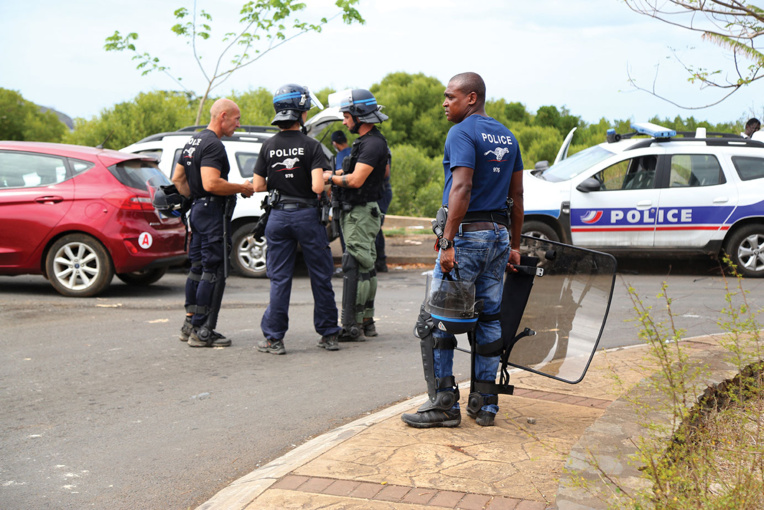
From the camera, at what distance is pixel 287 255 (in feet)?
22.9

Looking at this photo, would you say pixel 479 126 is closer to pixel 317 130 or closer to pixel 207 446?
pixel 207 446

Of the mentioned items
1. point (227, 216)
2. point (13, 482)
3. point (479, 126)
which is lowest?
point (13, 482)

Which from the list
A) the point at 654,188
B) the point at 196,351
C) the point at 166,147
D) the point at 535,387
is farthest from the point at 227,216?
the point at 654,188

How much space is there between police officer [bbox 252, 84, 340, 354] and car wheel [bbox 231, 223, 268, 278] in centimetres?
475

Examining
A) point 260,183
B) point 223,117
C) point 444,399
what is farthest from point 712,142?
point 444,399

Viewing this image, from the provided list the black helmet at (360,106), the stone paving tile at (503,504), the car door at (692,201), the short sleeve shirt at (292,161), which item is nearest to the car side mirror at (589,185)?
the car door at (692,201)

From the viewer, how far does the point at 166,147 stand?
38.7 ft

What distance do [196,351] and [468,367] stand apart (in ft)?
7.71

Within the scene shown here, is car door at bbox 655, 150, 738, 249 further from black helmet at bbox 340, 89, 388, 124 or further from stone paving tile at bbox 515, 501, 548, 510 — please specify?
stone paving tile at bbox 515, 501, 548, 510

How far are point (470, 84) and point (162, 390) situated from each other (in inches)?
121

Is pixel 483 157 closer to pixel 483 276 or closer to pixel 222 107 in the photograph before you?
pixel 483 276

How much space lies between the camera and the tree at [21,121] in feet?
93.8

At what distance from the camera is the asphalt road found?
4309 mm

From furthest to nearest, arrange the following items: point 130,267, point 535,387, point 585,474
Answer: point 130,267 < point 535,387 < point 585,474
